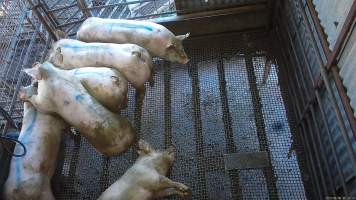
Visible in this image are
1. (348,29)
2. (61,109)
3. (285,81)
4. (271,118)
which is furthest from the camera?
(285,81)

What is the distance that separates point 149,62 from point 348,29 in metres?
1.81

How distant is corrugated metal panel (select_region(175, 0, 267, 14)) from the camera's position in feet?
14.8

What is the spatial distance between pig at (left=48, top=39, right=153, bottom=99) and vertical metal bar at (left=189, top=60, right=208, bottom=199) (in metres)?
0.59

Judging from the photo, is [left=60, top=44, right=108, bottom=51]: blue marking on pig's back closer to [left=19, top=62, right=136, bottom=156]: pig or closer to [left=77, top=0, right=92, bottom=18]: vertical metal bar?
[left=19, top=62, right=136, bottom=156]: pig

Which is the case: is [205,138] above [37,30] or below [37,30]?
below

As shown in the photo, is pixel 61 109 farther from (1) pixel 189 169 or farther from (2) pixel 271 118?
(2) pixel 271 118

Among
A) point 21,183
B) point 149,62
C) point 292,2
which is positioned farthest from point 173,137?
point 292,2

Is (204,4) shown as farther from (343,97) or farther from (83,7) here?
(343,97)

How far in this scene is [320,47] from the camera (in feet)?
10.6

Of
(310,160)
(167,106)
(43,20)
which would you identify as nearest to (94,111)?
(167,106)

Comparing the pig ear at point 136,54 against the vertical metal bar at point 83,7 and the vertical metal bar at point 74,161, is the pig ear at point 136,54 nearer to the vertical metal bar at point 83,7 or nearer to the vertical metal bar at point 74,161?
the vertical metal bar at point 74,161

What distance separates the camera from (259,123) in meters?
3.79

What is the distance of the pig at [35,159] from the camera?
3.05 metres

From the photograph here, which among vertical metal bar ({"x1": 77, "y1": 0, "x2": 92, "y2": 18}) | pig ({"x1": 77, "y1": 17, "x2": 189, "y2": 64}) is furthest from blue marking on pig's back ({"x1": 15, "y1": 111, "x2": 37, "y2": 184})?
vertical metal bar ({"x1": 77, "y1": 0, "x2": 92, "y2": 18})
